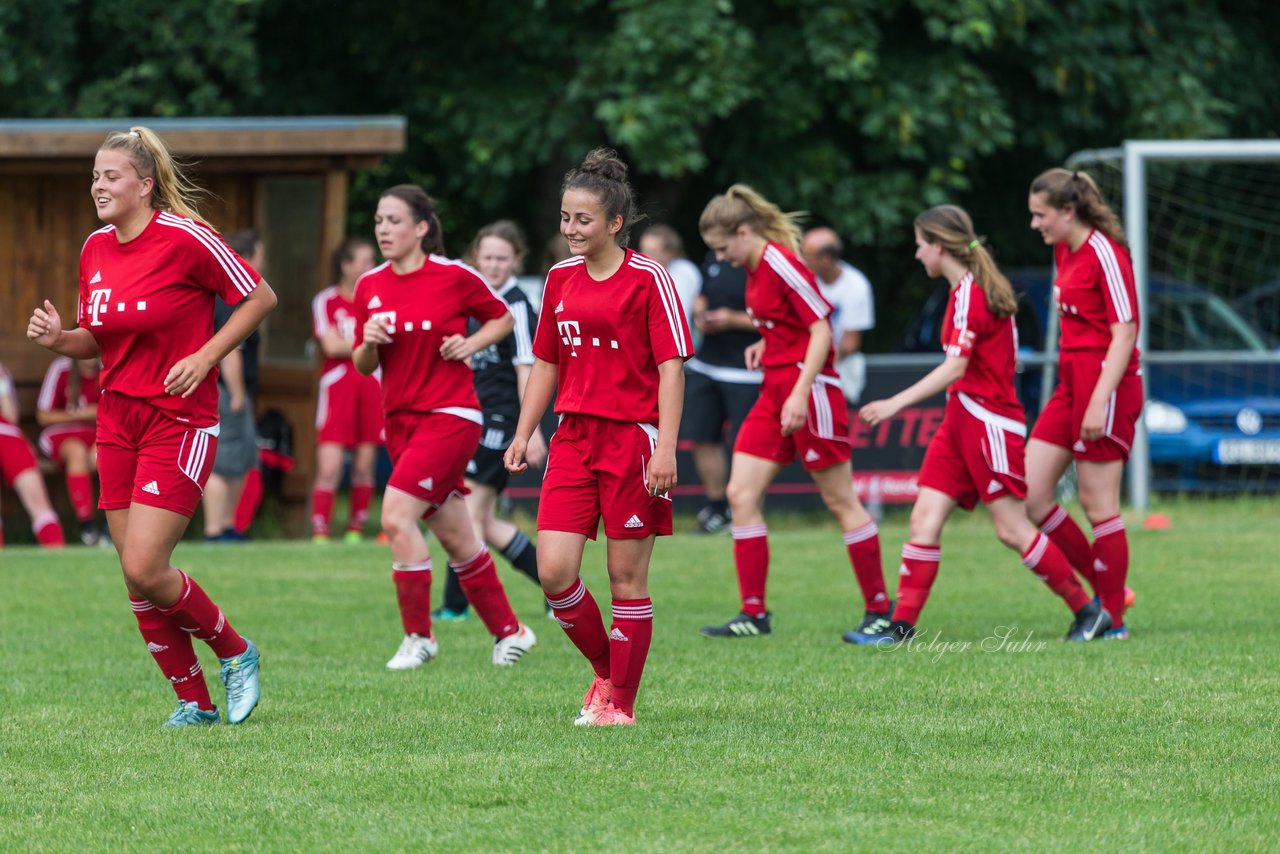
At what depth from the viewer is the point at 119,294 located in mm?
6262

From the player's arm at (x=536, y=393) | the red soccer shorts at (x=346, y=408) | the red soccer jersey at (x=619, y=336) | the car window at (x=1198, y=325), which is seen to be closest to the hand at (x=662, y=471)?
the red soccer jersey at (x=619, y=336)

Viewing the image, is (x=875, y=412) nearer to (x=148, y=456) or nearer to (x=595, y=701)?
(x=595, y=701)

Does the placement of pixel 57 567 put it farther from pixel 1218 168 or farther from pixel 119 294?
pixel 1218 168

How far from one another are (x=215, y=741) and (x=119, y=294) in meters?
1.53

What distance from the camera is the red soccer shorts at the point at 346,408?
14867 mm

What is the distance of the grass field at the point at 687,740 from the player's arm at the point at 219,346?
3.96 feet

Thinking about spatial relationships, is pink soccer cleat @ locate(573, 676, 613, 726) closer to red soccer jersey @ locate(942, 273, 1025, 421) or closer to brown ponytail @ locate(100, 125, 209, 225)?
brown ponytail @ locate(100, 125, 209, 225)

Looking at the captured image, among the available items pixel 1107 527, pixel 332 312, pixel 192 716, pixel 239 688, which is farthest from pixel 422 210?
pixel 332 312

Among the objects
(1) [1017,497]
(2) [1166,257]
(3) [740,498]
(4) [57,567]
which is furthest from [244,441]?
(2) [1166,257]

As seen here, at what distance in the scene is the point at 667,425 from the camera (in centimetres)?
624

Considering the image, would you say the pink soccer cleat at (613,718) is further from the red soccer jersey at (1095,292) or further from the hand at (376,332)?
the red soccer jersey at (1095,292)

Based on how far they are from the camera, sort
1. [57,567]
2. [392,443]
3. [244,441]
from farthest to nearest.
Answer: [244,441] → [57,567] → [392,443]

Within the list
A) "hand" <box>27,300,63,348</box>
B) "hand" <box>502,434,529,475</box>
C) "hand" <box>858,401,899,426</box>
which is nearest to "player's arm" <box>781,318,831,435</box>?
"hand" <box>858,401,899,426</box>

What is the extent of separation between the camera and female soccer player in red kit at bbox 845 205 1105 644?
27.7 ft
